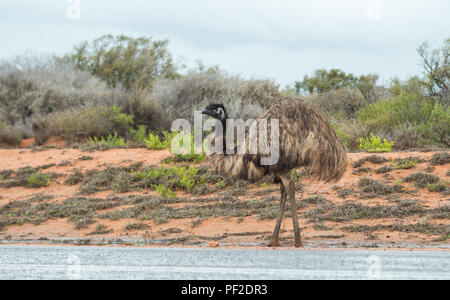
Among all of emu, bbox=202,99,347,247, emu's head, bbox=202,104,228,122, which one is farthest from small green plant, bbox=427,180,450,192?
emu's head, bbox=202,104,228,122

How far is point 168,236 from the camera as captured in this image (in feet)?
39.4

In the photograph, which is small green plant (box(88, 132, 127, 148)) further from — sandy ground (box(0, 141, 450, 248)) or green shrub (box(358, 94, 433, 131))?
green shrub (box(358, 94, 433, 131))

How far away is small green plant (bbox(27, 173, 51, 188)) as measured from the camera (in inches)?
655

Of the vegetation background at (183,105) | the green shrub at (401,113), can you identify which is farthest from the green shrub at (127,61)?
the green shrub at (401,113)

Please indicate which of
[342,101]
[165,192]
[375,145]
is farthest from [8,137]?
[375,145]

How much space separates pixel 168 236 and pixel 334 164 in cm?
440

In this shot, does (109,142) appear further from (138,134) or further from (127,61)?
(127,61)

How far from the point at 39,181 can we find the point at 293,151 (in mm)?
10063

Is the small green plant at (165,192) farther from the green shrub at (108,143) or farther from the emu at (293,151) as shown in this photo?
the emu at (293,151)

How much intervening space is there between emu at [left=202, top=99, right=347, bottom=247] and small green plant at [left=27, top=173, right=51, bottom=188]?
8947 millimetres

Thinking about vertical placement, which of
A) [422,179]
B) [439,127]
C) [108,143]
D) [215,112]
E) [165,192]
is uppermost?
[215,112]

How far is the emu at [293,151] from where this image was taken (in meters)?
8.55

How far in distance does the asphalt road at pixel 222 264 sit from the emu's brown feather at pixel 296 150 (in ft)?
4.01

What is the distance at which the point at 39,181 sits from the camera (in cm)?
1672
